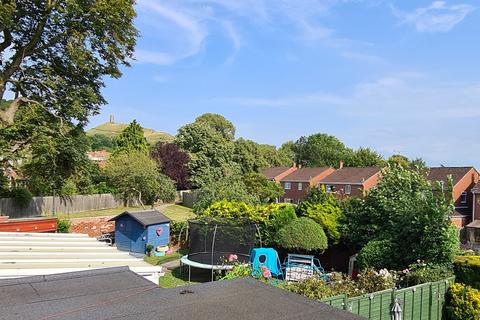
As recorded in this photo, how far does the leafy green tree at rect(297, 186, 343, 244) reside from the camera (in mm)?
17828

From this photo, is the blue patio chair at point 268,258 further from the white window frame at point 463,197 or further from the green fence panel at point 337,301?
the white window frame at point 463,197

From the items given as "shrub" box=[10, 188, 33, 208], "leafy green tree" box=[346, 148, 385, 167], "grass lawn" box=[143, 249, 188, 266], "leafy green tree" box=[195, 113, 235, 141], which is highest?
"leafy green tree" box=[195, 113, 235, 141]

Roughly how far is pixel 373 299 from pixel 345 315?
22.5 feet

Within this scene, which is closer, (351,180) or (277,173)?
(351,180)

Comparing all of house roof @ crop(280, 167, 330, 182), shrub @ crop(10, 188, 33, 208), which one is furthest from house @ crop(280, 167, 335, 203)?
shrub @ crop(10, 188, 33, 208)

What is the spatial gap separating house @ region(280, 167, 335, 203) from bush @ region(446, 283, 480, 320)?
140 ft

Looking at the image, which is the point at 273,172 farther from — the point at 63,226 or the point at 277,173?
the point at 63,226

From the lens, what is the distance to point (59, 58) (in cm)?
2102

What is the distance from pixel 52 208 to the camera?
95.2ft

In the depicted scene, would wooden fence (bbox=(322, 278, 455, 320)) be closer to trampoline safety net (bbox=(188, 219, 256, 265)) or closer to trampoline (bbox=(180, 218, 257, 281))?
trampoline (bbox=(180, 218, 257, 281))

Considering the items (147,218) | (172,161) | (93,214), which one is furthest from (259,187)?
(147,218)

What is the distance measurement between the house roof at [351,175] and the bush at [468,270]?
36543 mm

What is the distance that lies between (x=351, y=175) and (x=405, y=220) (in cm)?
3856

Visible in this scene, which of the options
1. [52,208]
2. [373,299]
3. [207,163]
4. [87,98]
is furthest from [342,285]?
[207,163]
